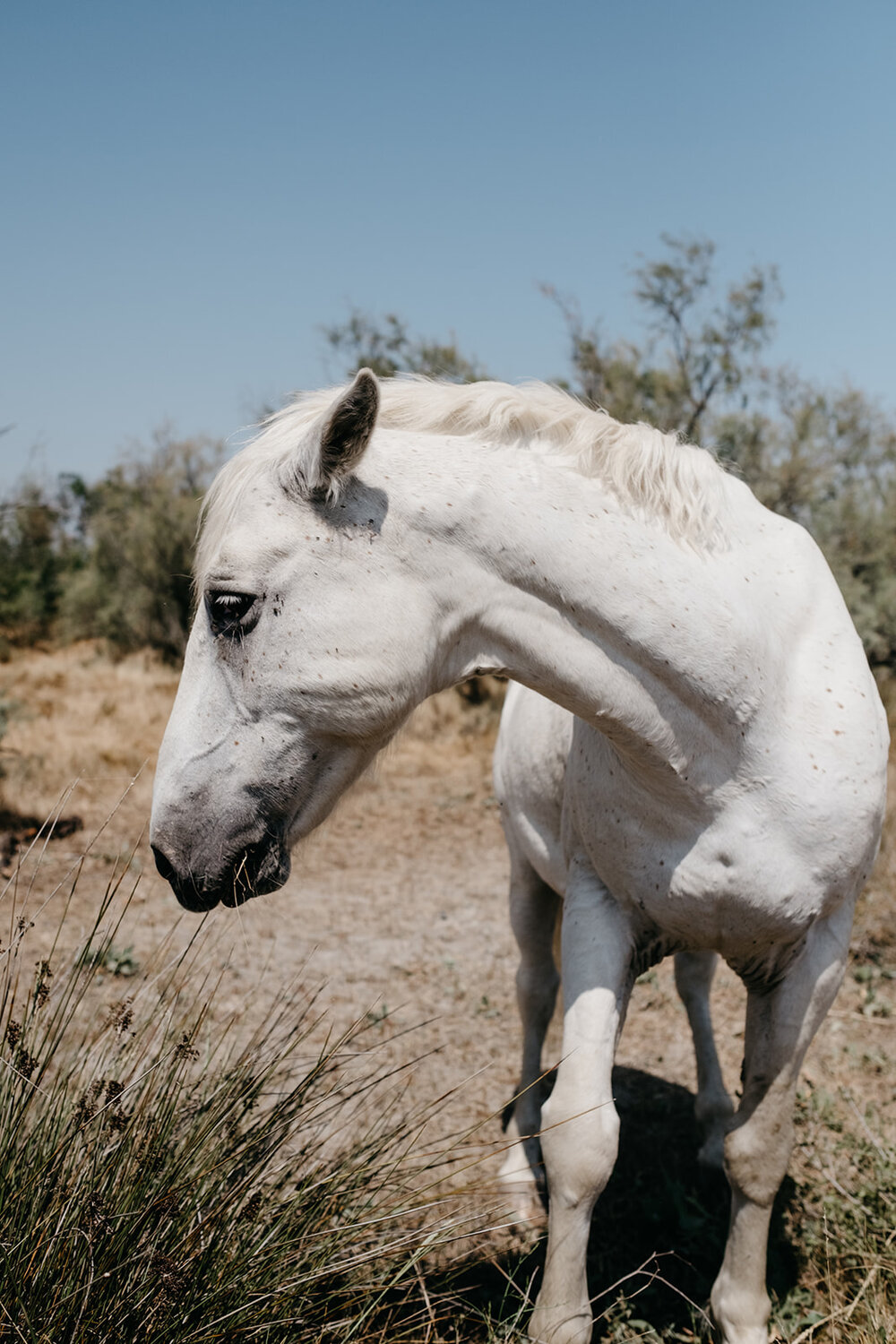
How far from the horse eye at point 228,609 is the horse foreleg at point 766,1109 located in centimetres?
161

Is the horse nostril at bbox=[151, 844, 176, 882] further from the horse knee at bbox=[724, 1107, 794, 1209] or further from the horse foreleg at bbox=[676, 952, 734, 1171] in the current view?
the horse foreleg at bbox=[676, 952, 734, 1171]

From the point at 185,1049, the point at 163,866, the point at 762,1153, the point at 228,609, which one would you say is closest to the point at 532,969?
the point at 762,1153

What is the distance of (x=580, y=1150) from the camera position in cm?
210

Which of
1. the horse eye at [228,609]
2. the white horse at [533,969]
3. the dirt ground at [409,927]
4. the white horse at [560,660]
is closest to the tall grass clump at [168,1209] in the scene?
the dirt ground at [409,927]

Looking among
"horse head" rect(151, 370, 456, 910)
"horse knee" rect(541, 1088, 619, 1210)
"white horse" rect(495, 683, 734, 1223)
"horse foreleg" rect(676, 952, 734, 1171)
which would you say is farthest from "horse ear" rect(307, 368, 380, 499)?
"horse foreleg" rect(676, 952, 734, 1171)

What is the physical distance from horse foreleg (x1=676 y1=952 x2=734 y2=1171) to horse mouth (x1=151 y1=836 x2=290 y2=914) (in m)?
2.03

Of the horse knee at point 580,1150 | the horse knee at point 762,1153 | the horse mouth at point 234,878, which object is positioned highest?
the horse mouth at point 234,878

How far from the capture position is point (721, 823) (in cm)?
206

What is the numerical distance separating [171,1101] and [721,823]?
1380mm

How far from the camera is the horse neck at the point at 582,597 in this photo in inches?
76.5

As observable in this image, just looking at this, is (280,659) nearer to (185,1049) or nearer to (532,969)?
(185,1049)

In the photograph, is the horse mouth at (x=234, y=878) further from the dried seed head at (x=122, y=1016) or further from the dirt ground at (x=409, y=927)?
the dried seed head at (x=122, y=1016)

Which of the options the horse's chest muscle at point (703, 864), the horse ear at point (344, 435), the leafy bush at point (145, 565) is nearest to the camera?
the horse ear at point (344, 435)

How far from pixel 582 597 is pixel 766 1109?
1.44 m
